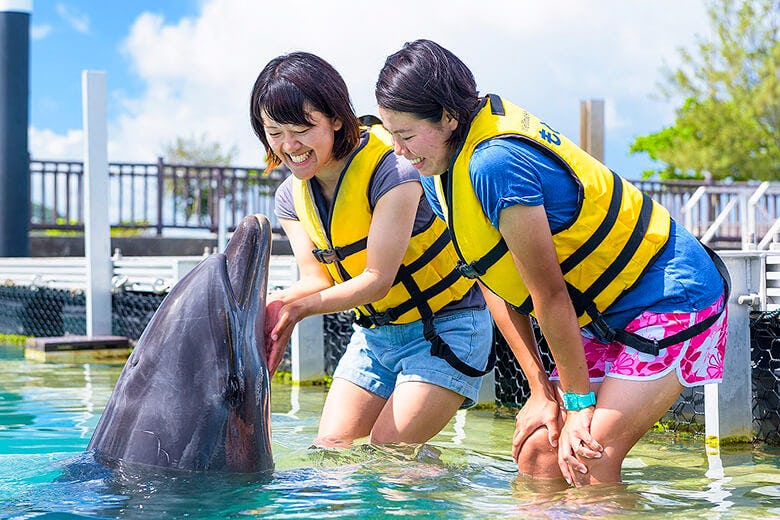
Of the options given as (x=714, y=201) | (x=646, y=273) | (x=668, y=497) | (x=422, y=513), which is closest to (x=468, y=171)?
(x=646, y=273)

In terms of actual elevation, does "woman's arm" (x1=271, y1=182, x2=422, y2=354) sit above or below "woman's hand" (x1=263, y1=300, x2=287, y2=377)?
above

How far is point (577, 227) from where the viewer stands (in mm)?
3170

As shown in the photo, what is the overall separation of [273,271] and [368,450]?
454 centimetres

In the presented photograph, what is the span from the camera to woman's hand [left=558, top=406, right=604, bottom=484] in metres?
3.20

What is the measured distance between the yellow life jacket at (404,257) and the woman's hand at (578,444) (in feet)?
3.04

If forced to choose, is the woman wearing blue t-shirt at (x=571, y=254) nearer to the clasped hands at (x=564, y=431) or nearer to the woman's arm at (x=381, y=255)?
the clasped hands at (x=564, y=431)

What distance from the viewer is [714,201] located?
2112cm

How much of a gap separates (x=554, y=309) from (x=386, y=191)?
0.95 metres

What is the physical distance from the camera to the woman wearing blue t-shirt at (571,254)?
10.1ft

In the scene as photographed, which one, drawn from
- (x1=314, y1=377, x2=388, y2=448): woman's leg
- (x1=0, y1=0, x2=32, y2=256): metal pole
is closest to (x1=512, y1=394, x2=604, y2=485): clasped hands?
(x1=314, y1=377, x2=388, y2=448): woman's leg

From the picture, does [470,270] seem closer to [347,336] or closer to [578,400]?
[578,400]

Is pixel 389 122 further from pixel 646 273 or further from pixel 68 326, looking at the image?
pixel 68 326

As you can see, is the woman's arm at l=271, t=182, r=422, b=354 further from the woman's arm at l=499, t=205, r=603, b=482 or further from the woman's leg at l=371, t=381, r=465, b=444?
the woman's arm at l=499, t=205, r=603, b=482

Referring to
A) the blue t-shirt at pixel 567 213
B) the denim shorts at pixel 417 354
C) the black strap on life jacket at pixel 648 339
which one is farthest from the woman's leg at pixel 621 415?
the denim shorts at pixel 417 354
